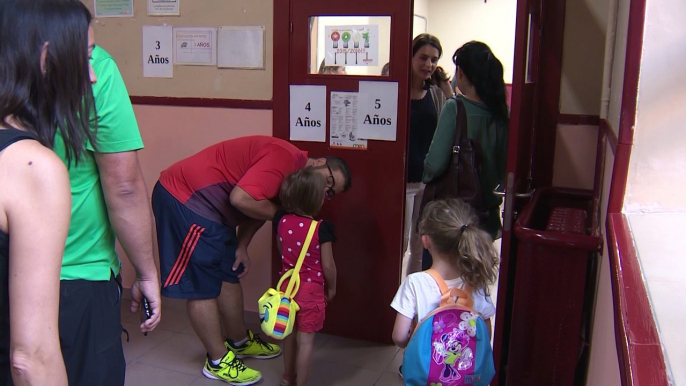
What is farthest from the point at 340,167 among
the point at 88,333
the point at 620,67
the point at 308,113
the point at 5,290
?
the point at 5,290

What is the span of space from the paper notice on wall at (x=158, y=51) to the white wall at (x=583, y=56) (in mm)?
2005

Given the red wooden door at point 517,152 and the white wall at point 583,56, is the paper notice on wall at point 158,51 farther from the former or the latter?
the white wall at point 583,56

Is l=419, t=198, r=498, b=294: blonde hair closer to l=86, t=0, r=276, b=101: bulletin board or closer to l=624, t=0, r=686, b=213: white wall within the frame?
l=624, t=0, r=686, b=213: white wall

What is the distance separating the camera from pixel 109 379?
1.41 meters

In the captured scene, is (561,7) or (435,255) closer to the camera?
(435,255)

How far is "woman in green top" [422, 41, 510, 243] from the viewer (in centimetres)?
244

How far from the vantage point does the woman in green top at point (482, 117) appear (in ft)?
8.00

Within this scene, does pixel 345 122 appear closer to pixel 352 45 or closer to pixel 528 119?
pixel 352 45

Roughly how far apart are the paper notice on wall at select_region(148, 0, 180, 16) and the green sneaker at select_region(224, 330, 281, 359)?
68.0 inches

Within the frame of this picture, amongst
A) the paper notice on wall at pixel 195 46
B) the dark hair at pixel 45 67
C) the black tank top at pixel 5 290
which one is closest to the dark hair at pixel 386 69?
the paper notice on wall at pixel 195 46

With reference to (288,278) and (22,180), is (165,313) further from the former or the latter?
(22,180)

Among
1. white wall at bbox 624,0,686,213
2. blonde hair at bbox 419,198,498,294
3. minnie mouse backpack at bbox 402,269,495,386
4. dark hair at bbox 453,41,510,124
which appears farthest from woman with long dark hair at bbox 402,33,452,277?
white wall at bbox 624,0,686,213

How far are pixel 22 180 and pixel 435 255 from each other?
1224 millimetres

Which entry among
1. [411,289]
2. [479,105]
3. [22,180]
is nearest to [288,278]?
[411,289]
